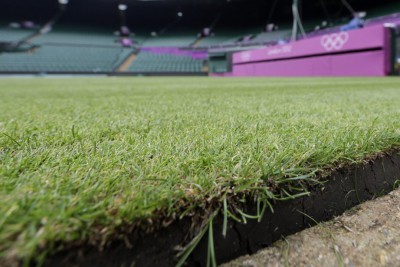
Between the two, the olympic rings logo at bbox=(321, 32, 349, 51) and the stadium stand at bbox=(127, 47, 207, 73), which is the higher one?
the stadium stand at bbox=(127, 47, 207, 73)

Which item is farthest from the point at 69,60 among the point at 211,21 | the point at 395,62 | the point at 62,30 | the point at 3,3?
the point at 395,62

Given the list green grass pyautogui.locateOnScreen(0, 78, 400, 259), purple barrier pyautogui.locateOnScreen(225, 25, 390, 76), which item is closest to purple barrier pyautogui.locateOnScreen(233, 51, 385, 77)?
purple barrier pyautogui.locateOnScreen(225, 25, 390, 76)

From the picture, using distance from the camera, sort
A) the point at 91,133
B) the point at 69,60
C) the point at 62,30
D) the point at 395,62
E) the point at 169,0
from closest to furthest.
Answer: the point at 91,133 → the point at 395,62 → the point at 69,60 → the point at 169,0 → the point at 62,30

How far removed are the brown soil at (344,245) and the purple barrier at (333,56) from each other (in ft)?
25.3

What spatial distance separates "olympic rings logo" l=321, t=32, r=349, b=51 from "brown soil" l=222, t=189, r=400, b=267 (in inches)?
331

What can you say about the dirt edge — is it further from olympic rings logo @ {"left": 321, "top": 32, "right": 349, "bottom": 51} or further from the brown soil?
olympic rings logo @ {"left": 321, "top": 32, "right": 349, "bottom": 51}

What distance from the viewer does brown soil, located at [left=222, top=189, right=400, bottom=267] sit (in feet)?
1.44

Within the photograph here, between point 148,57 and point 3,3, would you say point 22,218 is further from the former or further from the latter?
point 3,3

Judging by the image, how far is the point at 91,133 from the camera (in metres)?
0.88

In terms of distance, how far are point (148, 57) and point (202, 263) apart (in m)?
21.4

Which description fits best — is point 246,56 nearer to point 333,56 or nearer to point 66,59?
point 333,56

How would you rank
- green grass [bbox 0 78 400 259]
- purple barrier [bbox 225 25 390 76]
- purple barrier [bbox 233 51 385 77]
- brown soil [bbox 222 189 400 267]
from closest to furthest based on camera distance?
green grass [bbox 0 78 400 259], brown soil [bbox 222 189 400 267], purple barrier [bbox 225 25 390 76], purple barrier [bbox 233 51 385 77]

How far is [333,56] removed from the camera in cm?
824

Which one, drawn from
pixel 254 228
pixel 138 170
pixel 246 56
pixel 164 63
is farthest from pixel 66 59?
pixel 254 228
